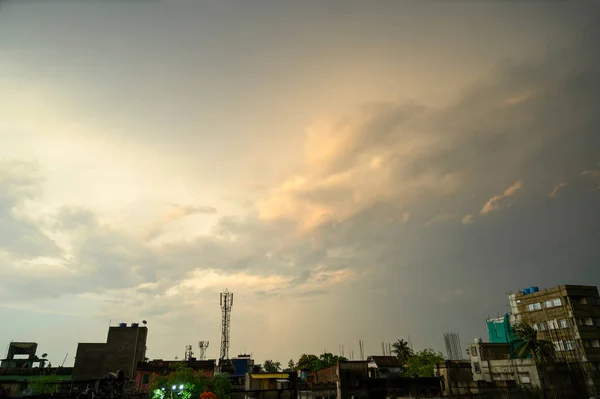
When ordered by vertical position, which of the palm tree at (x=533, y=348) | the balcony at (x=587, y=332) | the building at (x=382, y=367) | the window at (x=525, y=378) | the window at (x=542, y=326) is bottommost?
the window at (x=525, y=378)

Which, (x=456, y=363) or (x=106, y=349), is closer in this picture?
(x=456, y=363)

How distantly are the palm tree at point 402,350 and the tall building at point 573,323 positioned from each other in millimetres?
37458

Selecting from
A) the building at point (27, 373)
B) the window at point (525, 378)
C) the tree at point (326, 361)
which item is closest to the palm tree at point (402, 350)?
the tree at point (326, 361)

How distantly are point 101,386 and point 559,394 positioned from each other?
5485 cm

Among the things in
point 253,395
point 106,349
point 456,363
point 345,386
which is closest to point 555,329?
point 456,363

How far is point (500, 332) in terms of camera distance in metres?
69.1

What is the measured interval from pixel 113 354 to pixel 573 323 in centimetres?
7680

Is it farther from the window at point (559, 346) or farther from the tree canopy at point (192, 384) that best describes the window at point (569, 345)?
the tree canopy at point (192, 384)

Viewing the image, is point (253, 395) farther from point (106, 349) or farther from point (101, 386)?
point (106, 349)

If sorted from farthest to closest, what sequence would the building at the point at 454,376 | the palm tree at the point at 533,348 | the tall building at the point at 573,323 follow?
1. the building at the point at 454,376
2. the tall building at the point at 573,323
3. the palm tree at the point at 533,348

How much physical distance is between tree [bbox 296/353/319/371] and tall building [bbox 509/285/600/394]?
174 feet

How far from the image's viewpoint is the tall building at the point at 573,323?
51844 millimetres

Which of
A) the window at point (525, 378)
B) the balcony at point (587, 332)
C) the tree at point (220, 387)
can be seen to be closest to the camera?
A: the tree at point (220, 387)

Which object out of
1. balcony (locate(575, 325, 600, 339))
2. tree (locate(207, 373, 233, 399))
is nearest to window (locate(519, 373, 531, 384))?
balcony (locate(575, 325, 600, 339))
